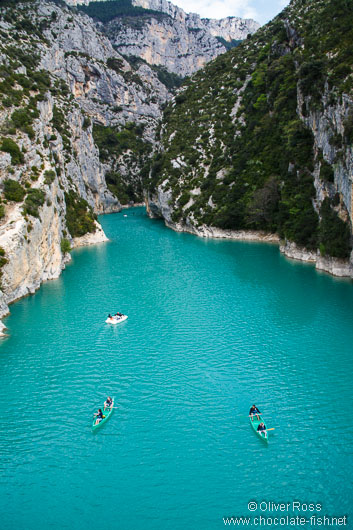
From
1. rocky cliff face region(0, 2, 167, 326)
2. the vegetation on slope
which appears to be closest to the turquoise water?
rocky cliff face region(0, 2, 167, 326)

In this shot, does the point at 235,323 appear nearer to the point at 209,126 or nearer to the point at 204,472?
the point at 204,472

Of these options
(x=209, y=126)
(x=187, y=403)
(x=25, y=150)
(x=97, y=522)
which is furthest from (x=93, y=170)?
(x=97, y=522)

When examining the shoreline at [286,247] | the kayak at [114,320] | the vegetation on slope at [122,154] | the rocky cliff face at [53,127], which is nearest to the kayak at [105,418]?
the kayak at [114,320]

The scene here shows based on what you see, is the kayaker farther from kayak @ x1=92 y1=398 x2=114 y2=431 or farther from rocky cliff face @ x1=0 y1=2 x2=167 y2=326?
rocky cliff face @ x1=0 y1=2 x2=167 y2=326

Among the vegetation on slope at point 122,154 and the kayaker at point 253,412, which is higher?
the vegetation on slope at point 122,154

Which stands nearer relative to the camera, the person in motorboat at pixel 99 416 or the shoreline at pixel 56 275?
the person in motorboat at pixel 99 416
